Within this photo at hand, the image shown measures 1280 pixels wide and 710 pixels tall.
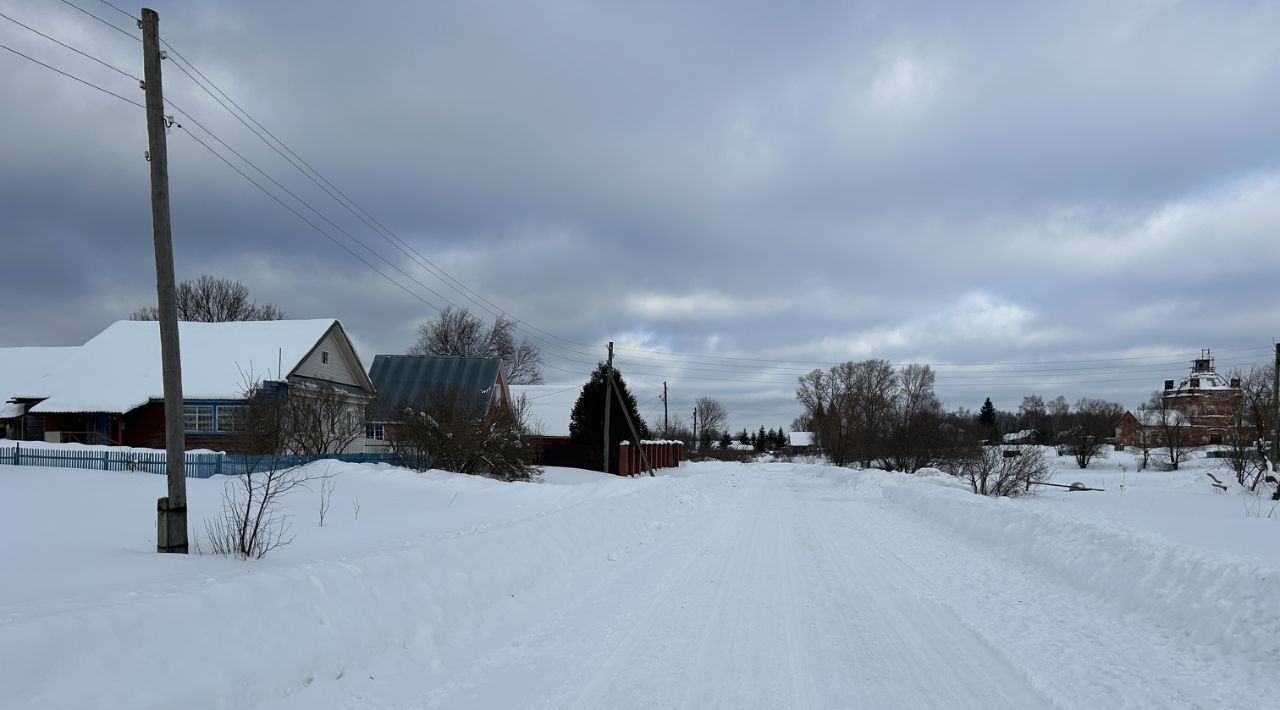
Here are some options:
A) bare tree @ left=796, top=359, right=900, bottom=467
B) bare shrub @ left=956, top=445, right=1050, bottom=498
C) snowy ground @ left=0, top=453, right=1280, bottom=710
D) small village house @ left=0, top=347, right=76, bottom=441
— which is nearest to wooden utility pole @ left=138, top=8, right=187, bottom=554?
snowy ground @ left=0, top=453, right=1280, bottom=710

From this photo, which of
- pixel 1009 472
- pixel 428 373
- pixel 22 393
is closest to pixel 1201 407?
pixel 1009 472

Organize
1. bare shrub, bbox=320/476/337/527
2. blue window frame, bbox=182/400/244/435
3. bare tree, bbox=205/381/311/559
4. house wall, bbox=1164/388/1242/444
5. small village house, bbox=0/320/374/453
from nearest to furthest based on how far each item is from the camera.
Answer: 1. bare tree, bbox=205/381/311/559
2. bare shrub, bbox=320/476/337/527
3. blue window frame, bbox=182/400/244/435
4. small village house, bbox=0/320/374/453
5. house wall, bbox=1164/388/1242/444

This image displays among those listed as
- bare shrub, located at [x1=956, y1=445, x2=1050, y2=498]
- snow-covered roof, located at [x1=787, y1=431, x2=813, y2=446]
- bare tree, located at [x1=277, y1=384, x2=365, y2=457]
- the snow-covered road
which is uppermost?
bare tree, located at [x1=277, y1=384, x2=365, y2=457]

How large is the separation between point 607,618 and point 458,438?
1745 centimetres

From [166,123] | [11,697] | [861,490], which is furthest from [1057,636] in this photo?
[861,490]

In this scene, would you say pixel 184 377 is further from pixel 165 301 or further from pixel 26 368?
pixel 165 301

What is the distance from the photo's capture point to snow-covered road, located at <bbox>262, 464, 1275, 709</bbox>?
18.4 feet

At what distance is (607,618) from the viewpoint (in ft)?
26.2

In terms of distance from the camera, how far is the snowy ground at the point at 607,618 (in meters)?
5.23

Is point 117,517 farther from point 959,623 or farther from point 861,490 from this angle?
point 861,490

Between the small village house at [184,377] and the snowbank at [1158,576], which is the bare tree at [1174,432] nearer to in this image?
the snowbank at [1158,576]

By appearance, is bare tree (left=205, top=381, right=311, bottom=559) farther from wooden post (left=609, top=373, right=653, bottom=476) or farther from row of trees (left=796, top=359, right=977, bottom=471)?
row of trees (left=796, top=359, right=977, bottom=471)

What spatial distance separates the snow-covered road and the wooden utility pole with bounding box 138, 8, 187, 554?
3861 millimetres

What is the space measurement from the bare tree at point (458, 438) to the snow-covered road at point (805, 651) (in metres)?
14.5
